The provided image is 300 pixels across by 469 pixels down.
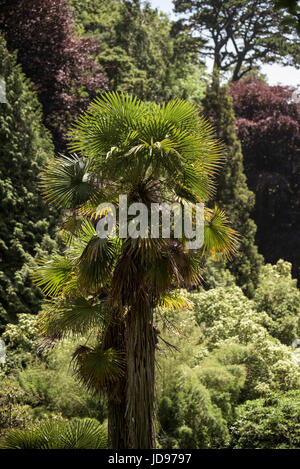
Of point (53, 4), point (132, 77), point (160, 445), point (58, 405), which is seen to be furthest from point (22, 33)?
point (160, 445)

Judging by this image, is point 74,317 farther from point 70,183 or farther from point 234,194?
point 234,194

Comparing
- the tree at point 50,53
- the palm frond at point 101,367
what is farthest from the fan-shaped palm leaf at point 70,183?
the tree at point 50,53

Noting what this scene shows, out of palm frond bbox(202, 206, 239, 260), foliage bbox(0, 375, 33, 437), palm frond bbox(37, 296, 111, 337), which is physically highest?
palm frond bbox(202, 206, 239, 260)

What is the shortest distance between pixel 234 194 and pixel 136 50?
8.16 m

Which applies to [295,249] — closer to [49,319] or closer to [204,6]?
[204,6]

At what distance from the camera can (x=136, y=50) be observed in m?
22.8

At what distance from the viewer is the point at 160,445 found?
905cm

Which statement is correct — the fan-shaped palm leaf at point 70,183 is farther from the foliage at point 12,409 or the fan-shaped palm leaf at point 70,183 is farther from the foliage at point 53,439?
the foliage at point 12,409

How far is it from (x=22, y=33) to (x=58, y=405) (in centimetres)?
1203

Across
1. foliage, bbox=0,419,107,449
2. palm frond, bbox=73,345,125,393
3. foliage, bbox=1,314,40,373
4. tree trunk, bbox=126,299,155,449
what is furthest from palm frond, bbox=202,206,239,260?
foliage, bbox=1,314,40,373

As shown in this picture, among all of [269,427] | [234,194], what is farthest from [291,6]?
[234,194]

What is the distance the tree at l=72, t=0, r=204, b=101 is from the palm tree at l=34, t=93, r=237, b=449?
12.7 m

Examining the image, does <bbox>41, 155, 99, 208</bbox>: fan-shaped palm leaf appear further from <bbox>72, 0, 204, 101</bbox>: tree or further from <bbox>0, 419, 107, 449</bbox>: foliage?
<bbox>72, 0, 204, 101</bbox>: tree

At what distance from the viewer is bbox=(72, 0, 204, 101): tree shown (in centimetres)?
2095
